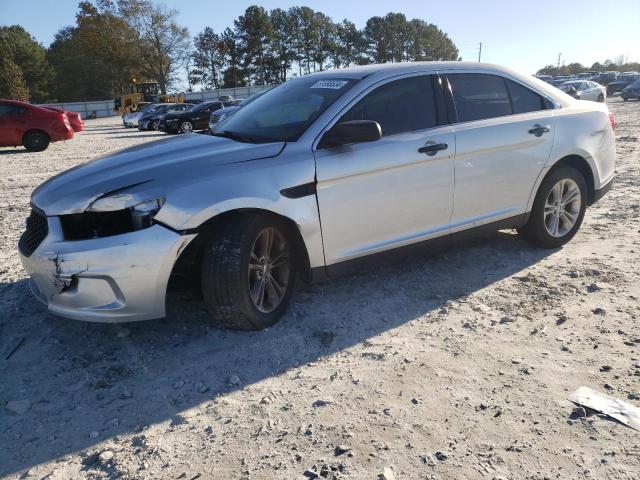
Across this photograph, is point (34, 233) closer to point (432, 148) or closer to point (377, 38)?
point (432, 148)

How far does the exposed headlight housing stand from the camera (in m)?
2.99

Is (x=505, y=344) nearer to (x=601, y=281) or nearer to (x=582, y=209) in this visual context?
(x=601, y=281)

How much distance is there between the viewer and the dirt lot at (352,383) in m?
2.27

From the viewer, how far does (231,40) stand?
2921 inches

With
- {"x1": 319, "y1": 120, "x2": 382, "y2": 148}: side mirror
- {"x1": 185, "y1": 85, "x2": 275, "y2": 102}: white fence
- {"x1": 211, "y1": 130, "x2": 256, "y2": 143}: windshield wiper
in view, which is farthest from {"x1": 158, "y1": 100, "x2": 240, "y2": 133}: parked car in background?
{"x1": 185, "y1": 85, "x2": 275, "y2": 102}: white fence

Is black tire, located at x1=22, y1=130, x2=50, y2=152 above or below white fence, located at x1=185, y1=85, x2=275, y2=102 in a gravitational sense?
below

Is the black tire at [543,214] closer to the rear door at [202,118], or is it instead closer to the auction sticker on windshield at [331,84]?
the auction sticker on windshield at [331,84]

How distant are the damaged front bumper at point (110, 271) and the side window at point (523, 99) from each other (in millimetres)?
3123

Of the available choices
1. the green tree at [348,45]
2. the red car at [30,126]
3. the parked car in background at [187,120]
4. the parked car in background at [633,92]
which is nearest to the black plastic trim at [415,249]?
the red car at [30,126]

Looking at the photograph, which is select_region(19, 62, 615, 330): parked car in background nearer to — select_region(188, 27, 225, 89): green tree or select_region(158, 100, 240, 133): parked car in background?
select_region(158, 100, 240, 133): parked car in background

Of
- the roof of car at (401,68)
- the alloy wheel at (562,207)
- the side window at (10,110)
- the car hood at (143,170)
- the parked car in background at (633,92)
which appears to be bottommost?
the parked car in background at (633,92)

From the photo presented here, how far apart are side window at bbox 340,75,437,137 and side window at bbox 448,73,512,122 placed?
28 cm

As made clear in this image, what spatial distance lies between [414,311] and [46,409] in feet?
7.71

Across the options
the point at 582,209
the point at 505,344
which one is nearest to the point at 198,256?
the point at 505,344
